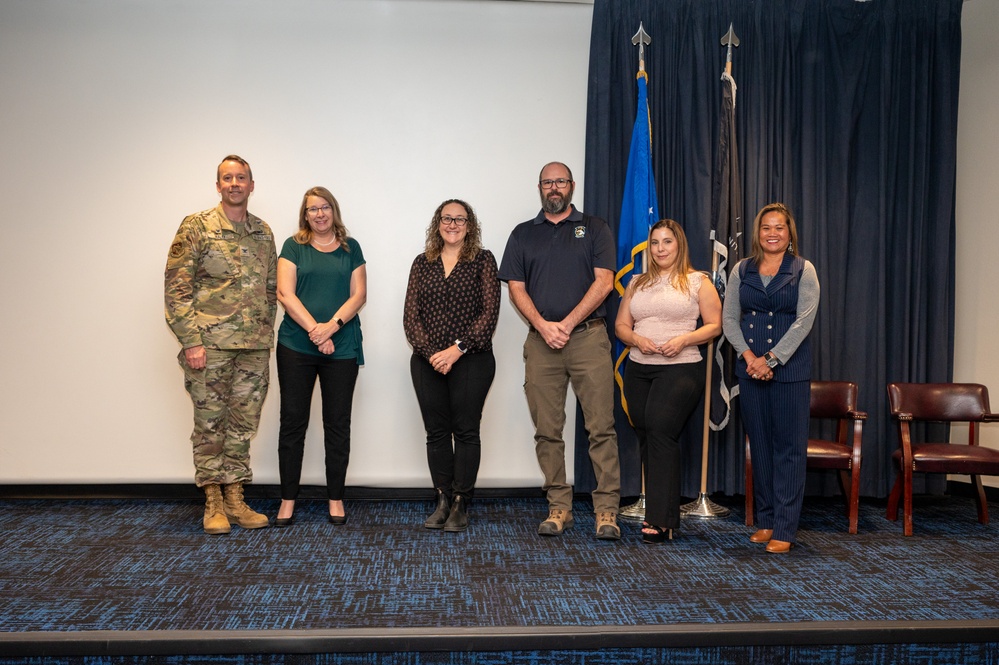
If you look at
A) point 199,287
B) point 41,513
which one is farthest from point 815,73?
point 41,513

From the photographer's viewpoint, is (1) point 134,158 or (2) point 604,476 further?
(1) point 134,158

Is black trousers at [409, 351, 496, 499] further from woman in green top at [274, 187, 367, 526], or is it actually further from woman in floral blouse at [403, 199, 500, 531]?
woman in green top at [274, 187, 367, 526]

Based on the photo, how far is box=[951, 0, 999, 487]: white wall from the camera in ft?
15.6

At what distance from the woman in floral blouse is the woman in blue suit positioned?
1.25 meters

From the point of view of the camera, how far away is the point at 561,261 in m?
3.91

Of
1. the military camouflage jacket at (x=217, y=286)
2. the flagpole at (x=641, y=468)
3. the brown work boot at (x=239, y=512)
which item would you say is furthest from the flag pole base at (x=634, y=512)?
the military camouflage jacket at (x=217, y=286)

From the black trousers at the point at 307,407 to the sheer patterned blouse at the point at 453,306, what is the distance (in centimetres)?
43

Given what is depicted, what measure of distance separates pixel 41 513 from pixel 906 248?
5186 millimetres

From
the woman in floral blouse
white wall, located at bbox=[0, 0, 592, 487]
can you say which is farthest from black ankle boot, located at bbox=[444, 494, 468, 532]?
white wall, located at bbox=[0, 0, 592, 487]

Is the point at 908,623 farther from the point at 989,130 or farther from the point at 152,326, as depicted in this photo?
the point at 152,326

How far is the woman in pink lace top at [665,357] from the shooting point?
11.9 feet

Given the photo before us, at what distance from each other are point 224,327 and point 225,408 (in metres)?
0.43

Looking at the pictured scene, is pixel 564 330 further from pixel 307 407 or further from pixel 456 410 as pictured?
pixel 307 407

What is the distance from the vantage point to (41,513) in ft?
13.8
